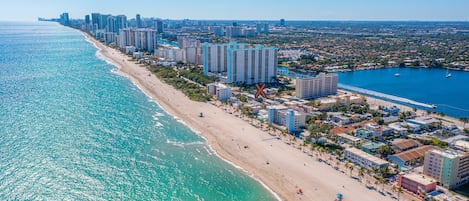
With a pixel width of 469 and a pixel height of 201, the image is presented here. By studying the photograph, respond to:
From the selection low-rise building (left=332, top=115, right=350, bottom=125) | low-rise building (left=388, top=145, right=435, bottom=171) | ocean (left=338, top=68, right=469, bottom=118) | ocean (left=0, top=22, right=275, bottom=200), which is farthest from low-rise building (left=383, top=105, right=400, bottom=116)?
ocean (left=0, top=22, right=275, bottom=200)

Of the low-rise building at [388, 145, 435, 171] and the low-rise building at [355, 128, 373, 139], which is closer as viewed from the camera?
the low-rise building at [388, 145, 435, 171]

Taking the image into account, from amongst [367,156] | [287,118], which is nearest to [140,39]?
[287,118]

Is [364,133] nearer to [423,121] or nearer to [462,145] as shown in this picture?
[462,145]

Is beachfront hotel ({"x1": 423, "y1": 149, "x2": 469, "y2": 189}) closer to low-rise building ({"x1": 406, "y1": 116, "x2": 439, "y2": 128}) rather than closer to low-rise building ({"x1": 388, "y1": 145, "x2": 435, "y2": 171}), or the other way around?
low-rise building ({"x1": 388, "y1": 145, "x2": 435, "y2": 171})

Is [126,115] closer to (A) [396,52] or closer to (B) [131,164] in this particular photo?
(B) [131,164]

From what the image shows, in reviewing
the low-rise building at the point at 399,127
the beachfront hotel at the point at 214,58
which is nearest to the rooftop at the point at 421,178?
the low-rise building at the point at 399,127

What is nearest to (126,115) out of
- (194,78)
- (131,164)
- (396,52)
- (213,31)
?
(131,164)
